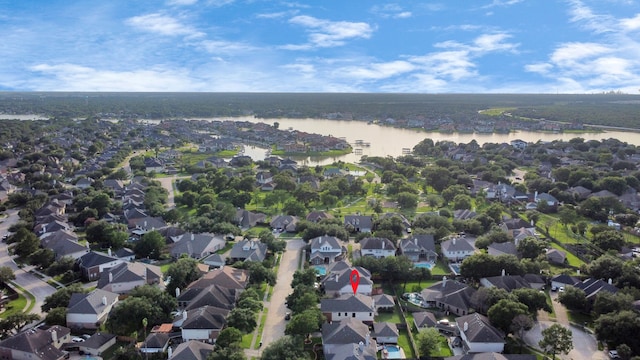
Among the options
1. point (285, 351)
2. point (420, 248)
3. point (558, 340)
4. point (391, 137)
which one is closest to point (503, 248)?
point (420, 248)

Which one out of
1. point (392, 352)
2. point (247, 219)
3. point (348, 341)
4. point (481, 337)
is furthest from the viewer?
point (247, 219)

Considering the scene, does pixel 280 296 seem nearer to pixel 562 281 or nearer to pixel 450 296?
pixel 450 296

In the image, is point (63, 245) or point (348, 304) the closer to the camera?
point (348, 304)

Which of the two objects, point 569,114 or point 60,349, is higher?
point 569,114

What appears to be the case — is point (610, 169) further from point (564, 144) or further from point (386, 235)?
point (386, 235)

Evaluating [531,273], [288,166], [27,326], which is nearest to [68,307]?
[27,326]

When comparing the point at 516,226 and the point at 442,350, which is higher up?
the point at 516,226

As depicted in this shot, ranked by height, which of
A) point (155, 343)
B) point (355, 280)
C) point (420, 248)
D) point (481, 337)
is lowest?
point (155, 343)
